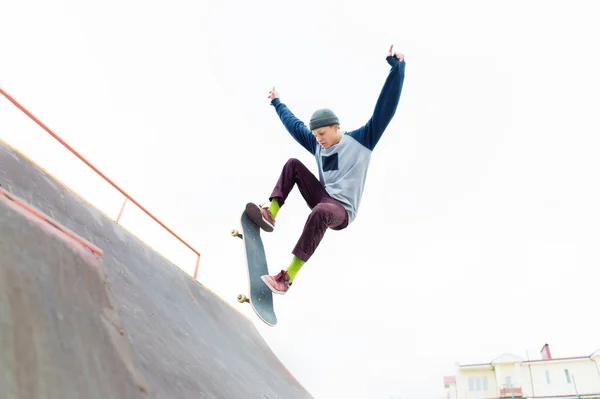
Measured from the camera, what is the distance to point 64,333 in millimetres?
2029

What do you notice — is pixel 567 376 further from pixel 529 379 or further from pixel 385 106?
Answer: pixel 385 106

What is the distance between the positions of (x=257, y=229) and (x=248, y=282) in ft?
2.38

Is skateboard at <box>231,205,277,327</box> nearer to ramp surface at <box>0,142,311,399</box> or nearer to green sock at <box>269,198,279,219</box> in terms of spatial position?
green sock at <box>269,198,279,219</box>

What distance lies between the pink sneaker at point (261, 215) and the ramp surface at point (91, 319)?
1148mm

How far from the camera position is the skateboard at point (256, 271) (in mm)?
4445

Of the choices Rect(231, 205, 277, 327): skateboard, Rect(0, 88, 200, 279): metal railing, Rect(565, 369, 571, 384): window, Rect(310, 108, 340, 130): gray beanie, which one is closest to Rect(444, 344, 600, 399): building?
Rect(565, 369, 571, 384): window

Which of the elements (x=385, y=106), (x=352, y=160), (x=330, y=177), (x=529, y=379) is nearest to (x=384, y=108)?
(x=385, y=106)

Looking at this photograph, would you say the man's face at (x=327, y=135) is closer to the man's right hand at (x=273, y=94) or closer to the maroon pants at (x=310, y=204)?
the maroon pants at (x=310, y=204)

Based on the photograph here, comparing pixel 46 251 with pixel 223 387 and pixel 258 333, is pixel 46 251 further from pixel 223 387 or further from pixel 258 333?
pixel 258 333

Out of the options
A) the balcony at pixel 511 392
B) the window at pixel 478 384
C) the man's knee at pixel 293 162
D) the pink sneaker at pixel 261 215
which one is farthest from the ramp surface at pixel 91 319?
the window at pixel 478 384

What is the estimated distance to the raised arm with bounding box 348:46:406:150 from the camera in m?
4.06

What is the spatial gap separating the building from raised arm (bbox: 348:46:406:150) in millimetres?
38415

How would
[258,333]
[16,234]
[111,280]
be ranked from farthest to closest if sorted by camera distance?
[258,333], [111,280], [16,234]

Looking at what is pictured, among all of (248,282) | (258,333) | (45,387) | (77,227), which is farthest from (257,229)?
(45,387)
